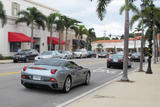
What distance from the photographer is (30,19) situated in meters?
34.6

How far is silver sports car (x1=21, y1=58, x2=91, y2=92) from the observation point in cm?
817

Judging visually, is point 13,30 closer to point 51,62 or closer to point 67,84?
point 51,62

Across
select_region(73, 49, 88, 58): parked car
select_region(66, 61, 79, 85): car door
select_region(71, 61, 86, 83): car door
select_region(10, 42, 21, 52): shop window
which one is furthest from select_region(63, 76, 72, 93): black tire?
select_region(73, 49, 88, 58): parked car

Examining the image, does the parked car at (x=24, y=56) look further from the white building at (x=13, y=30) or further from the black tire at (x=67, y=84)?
the black tire at (x=67, y=84)

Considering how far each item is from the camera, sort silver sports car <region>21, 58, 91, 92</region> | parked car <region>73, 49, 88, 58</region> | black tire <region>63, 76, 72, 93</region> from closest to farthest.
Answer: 1. silver sports car <region>21, 58, 91, 92</region>
2. black tire <region>63, 76, 72, 93</region>
3. parked car <region>73, 49, 88, 58</region>

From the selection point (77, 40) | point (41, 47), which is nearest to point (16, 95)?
point (41, 47)

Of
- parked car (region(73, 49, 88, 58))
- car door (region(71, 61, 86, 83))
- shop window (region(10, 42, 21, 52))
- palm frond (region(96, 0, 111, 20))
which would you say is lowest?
car door (region(71, 61, 86, 83))

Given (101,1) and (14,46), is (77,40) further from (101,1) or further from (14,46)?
(101,1)

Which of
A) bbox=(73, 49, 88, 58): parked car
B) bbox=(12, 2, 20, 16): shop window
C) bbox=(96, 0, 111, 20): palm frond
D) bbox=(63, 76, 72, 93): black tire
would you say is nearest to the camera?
bbox=(63, 76, 72, 93): black tire

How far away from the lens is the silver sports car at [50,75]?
8.17 m

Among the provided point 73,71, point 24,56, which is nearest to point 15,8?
point 24,56

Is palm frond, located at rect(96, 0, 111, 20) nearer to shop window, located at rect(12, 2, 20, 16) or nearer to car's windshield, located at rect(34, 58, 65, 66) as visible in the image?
car's windshield, located at rect(34, 58, 65, 66)

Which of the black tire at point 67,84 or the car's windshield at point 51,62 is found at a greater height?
the car's windshield at point 51,62

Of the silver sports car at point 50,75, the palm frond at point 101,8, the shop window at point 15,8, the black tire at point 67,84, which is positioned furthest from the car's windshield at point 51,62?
the shop window at point 15,8
